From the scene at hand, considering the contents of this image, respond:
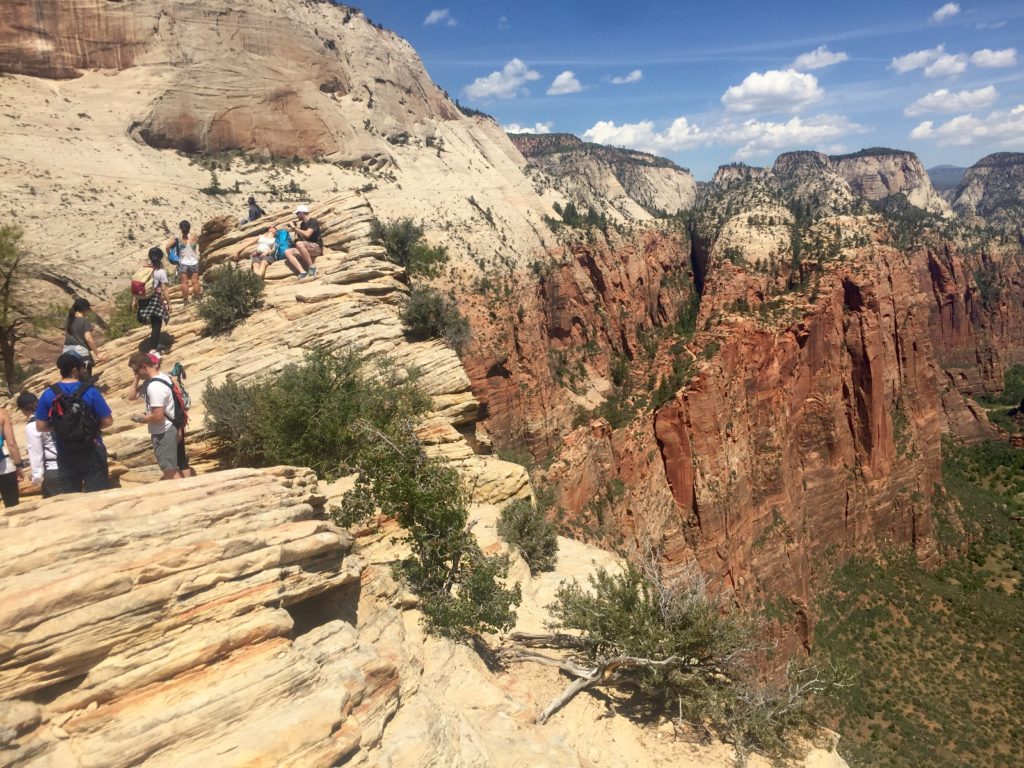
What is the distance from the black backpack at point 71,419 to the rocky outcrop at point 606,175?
75.2 meters

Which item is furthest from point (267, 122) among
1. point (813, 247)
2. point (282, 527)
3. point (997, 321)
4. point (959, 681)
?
point (997, 321)

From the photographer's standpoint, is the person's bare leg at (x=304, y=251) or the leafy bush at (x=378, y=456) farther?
the person's bare leg at (x=304, y=251)

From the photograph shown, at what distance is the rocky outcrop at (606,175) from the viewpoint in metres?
90.9

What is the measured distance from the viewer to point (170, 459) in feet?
27.2

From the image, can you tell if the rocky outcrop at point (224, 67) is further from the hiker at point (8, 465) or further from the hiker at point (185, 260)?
the hiker at point (8, 465)

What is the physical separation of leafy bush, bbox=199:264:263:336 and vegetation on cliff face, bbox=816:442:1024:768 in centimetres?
2273

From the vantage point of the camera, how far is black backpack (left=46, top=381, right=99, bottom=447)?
7.00m

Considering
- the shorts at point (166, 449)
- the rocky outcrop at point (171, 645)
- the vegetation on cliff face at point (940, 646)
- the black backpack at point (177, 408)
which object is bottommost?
the vegetation on cliff face at point (940, 646)

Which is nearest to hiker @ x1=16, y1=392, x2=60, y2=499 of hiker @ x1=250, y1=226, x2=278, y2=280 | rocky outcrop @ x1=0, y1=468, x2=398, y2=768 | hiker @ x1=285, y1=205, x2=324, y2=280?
rocky outcrop @ x1=0, y1=468, x2=398, y2=768

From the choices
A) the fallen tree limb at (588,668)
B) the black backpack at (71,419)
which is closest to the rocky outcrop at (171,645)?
the black backpack at (71,419)

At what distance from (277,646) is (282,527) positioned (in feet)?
4.71

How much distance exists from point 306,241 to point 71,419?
11453 millimetres

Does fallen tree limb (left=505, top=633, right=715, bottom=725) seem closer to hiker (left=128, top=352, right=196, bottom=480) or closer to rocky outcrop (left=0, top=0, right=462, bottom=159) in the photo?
hiker (left=128, top=352, right=196, bottom=480)

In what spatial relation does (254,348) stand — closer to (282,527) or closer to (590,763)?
(282,527)
